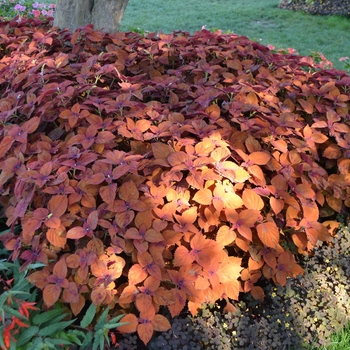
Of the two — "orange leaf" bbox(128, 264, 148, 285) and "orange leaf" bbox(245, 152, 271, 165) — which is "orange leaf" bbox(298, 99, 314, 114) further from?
"orange leaf" bbox(128, 264, 148, 285)

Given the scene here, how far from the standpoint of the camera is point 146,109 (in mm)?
2225

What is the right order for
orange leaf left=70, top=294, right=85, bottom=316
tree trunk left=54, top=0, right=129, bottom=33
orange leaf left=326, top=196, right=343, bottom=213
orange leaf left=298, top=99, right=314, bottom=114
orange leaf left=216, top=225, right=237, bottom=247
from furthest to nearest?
1. tree trunk left=54, top=0, right=129, bottom=33
2. orange leaf left=298, top=99, right=314, bottom=114
3. orange leaf left=326, top=196, right=343, bottom=213
4. orange leaf left=216, top=225, right=237, bottom=247
5. orange leaf left=70, top=294, right=85, bottom=316

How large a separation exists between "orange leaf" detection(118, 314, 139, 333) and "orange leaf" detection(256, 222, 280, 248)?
1.82ft

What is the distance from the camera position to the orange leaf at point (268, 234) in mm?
1875

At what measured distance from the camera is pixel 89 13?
11.1 ft

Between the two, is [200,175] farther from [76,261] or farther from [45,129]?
[45,129]

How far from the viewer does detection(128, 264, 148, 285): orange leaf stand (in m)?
1.73

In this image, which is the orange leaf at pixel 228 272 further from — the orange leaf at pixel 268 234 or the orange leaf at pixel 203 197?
the orange leaf at pixel 203 197

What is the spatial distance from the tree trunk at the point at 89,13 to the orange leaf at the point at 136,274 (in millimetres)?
2107

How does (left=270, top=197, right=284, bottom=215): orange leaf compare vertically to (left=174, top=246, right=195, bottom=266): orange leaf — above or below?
above

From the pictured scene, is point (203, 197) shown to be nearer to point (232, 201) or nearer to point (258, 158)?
point (232, 201)

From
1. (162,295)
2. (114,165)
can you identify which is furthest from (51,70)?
(162,295)

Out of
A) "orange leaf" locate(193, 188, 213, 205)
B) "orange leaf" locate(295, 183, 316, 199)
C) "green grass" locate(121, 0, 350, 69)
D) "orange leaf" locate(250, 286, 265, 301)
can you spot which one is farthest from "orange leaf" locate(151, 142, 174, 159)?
"green grass" locate(121, 0, 350, 69)

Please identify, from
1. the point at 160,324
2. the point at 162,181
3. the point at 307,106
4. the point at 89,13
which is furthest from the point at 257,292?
the point at 89,13
